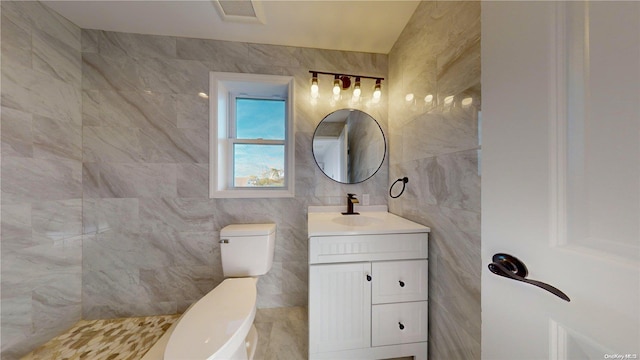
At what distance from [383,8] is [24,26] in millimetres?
2242

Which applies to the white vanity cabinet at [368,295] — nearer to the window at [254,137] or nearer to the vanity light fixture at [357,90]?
the window at [254,137]

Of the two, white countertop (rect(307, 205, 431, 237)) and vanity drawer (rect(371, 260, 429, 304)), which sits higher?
white countertop (rect(307, 205, 431, 237))

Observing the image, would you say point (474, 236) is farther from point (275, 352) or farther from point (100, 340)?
point (100, 340)

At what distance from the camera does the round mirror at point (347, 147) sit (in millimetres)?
1678

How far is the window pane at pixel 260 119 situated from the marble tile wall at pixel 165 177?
27cm

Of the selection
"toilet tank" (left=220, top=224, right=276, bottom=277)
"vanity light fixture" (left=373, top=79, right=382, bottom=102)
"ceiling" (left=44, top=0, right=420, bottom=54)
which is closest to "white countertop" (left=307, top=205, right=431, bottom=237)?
"toilet tank" (left=220, top=224, right=276, bottom=277)

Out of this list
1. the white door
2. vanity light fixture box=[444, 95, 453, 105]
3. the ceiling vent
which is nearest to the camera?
the white door

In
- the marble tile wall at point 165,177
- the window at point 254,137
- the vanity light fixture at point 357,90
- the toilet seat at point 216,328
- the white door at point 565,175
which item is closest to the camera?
the white door at point 565,175

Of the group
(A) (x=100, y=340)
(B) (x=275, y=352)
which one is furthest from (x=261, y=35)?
(A) (x=100, y=340)

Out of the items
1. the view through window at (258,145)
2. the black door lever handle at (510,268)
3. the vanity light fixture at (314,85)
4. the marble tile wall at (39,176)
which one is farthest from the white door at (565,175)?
the marble tile wall at (39,176)

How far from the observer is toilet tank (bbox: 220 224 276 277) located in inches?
55.5

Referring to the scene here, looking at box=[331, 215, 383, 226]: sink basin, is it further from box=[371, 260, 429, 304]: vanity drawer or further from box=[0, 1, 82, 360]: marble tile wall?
box=[0, 1, 82, 360]: marble tile wall

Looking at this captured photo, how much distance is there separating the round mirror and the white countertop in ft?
0.92

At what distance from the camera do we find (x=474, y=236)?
0.87 m
